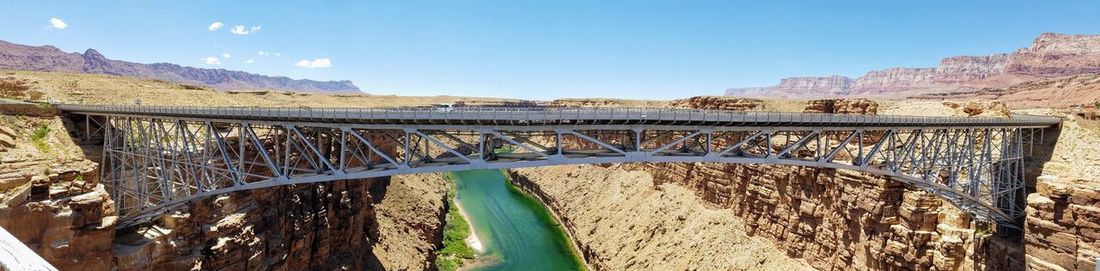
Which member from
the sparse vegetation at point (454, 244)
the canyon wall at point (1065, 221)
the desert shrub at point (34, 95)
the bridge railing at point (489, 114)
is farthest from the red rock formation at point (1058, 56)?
the desert shrub at point (34, 95)

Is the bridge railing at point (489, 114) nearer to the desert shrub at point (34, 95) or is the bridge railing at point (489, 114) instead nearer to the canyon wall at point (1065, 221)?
the canyon wall at point (1065, 221)

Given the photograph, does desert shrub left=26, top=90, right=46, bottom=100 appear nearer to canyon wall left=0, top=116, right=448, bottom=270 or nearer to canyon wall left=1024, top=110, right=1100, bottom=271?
canyon wall left=0, top=116, right=448, bottom=270

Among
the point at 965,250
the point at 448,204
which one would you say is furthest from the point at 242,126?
the point at 448,204

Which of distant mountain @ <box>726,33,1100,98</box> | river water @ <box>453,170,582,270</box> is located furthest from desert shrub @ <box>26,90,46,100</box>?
distant mountain @ <box>726,33,1100,98</box>

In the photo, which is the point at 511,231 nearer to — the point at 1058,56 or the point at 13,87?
the point at 13,87

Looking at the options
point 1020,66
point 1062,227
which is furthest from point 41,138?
point 1020,66

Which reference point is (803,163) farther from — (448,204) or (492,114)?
(448,204)
